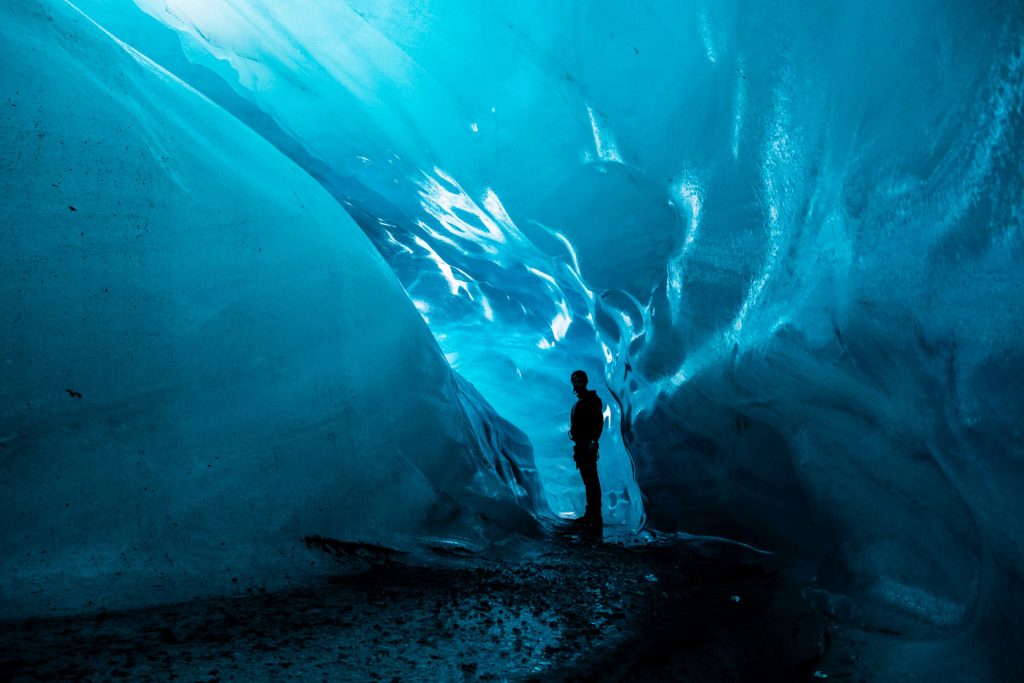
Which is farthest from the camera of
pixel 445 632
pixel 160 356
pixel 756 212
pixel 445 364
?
pixel 445 364

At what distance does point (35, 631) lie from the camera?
1766mm

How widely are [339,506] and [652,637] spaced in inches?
53.9

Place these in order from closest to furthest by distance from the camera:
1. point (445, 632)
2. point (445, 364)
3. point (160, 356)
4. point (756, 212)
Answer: point (445, 632)
point (160, 356)
point (756, 212)
point (445, 364)

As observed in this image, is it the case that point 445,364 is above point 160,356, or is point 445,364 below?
above

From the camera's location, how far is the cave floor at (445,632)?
1566 millimetres

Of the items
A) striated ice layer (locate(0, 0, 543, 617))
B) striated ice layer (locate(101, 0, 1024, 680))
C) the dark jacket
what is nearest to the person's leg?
the dark jacket

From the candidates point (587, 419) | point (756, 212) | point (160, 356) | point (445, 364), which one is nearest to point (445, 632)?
point (160, 356)

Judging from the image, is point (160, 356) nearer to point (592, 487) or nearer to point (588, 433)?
point (588, 433)

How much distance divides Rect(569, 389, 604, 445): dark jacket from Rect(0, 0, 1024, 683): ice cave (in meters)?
0.52

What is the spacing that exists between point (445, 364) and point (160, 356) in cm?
234

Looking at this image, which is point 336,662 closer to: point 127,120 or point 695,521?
point 127,120

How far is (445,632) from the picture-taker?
1977mm

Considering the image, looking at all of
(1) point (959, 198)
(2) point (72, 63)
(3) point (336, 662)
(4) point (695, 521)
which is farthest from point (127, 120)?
(4) point (695, 521)

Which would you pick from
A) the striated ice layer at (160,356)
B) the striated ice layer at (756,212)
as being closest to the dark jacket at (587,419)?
the striated ice layer at (756,212)
